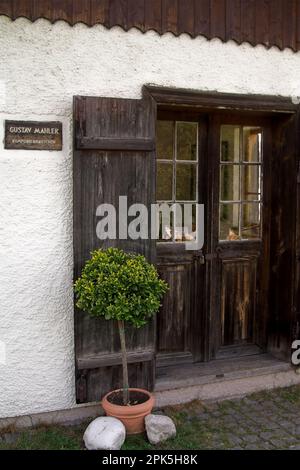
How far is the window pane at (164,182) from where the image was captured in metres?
4.88

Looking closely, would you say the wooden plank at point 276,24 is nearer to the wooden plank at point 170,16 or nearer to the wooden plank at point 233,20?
the wooden plank at point 233,20

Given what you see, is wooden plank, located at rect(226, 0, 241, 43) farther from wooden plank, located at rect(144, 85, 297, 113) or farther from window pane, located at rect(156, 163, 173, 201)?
window pane, located at rect(156, 163, 173, 201)

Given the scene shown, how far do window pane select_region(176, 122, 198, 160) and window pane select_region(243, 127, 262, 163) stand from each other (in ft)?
1.81

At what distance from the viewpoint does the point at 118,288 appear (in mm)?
3723

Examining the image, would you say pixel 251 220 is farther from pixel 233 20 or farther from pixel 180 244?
pixel 233 20

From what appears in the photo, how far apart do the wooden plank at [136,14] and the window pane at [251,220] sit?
1.99 meters

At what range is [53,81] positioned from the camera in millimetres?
4086

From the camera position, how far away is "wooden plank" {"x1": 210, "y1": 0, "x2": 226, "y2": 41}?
4.54 metres

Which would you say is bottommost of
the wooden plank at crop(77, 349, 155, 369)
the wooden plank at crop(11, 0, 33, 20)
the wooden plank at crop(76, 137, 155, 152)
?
the wooden plank at crop(77, 349, 155, 369)

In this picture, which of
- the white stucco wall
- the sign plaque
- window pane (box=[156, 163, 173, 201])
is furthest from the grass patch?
the sign plaque

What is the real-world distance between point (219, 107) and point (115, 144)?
1.07 metres

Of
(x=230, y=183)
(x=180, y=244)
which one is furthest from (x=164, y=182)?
(x=230, y=183)

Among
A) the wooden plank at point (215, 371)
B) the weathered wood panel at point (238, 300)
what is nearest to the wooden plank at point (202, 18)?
the weathered wood panel at point (238, 300)
